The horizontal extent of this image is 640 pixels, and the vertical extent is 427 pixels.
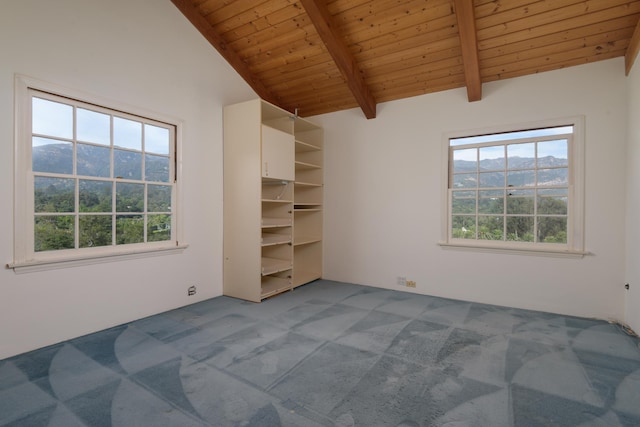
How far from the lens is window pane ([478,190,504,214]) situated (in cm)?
357

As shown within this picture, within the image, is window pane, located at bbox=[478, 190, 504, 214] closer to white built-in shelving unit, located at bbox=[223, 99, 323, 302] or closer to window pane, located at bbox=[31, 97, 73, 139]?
white built-in shelving unit, located at bbox=[223, 99, 323, 302]

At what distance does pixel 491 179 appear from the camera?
3.64 meters

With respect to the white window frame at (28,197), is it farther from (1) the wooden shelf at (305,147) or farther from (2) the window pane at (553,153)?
(2) the window pane at (553,153)

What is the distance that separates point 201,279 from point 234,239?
614mm

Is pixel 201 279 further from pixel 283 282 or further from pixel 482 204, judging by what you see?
pixel 482 204

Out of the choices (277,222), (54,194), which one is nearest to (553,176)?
(277,222)

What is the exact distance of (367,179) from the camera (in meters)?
4.36

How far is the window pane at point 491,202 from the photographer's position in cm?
357

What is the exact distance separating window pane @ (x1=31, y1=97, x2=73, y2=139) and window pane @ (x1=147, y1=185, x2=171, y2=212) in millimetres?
833

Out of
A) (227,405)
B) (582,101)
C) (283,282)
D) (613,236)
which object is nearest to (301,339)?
(227,405)

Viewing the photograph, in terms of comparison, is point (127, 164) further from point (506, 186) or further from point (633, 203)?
point (633, 203)

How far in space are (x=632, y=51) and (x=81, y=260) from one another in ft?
17.5

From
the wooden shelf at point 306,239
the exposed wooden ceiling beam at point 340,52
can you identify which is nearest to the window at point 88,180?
the wooden shelf at point 306,239

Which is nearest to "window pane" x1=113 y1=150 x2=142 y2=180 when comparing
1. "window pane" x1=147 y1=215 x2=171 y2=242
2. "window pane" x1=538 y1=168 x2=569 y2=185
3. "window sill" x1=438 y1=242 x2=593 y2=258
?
"window pane" x1=147 y1=215 x2=171 y2=242
